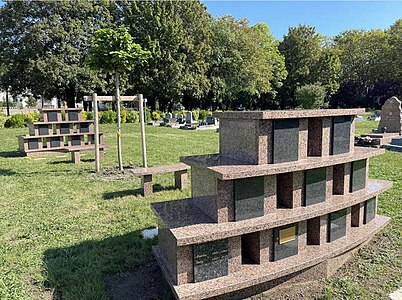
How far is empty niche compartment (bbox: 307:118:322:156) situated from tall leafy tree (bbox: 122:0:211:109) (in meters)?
25.7

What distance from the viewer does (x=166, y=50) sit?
2850 centimetres

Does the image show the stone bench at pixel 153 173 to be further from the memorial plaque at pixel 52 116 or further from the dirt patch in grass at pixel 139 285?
the memorial plaque at pixel 52 116

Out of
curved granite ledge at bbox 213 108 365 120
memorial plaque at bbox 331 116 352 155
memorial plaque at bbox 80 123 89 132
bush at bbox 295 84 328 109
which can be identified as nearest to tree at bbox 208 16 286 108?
bush at bbox 295 84 328 109

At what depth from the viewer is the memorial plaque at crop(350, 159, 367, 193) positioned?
11.8ft

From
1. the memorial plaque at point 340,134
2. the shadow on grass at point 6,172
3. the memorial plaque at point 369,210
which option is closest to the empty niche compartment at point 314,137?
the memorial plaque at point 340,134

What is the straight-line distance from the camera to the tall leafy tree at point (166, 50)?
28.2 meters

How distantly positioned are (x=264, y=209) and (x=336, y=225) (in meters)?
1.07

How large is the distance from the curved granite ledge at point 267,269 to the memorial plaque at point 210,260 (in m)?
0.05

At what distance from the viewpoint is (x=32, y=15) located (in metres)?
25.4

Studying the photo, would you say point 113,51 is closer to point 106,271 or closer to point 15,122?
point 106,271

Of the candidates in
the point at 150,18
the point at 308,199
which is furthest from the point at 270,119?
the point at 150,18

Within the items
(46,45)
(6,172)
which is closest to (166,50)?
(46,45)

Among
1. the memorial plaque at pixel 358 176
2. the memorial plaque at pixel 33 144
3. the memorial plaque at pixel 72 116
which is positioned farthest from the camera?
the memorial plaque at pixel 72 116

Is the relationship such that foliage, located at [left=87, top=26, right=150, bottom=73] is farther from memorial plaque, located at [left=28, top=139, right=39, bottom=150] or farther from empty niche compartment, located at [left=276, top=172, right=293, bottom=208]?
empty niche compartment, located at [left=276, top=172, right=293, bottom=208]
